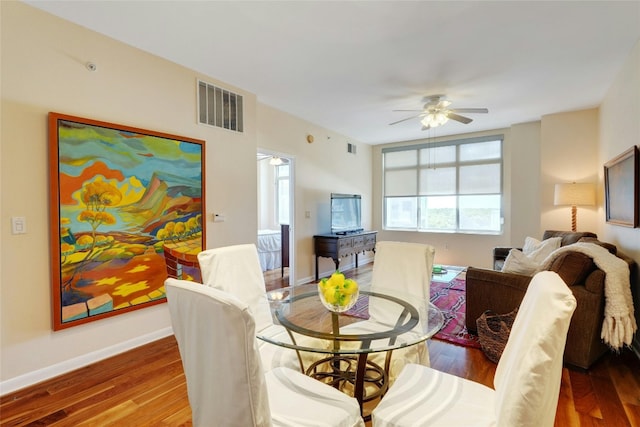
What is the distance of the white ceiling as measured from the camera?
2230 millimetres

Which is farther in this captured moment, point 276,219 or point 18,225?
point 276,219

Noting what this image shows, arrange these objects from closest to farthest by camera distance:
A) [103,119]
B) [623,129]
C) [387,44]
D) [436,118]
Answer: [103,119] → [387,44] → [623,129] → [436,118]

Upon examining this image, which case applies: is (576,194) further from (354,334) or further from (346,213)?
(354,334)

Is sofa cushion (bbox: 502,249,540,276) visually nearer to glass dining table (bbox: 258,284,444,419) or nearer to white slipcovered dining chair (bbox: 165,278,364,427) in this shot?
glass dining table (bbox: 258,284,444,419)

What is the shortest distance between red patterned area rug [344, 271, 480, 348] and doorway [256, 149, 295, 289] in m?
2.15

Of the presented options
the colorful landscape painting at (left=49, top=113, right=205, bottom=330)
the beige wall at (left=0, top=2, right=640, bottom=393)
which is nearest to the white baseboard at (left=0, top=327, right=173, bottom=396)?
the beige wall at (left=0, top=2, right=640, bottom=393)

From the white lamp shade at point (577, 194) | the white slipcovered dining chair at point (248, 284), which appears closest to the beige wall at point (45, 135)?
the white slipcovered dining chair at point (248, 284)

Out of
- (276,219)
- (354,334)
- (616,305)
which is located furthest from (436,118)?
(276,219)

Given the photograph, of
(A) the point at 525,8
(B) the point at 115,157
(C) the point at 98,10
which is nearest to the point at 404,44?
(A) the point at 525,8

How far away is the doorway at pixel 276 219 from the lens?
4.81 m

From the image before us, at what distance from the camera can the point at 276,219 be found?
7.79 meters

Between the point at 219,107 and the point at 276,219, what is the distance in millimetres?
4507

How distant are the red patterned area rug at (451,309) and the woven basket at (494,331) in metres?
0.26

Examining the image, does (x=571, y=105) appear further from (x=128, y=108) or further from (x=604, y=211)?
(x=128, y=108)
